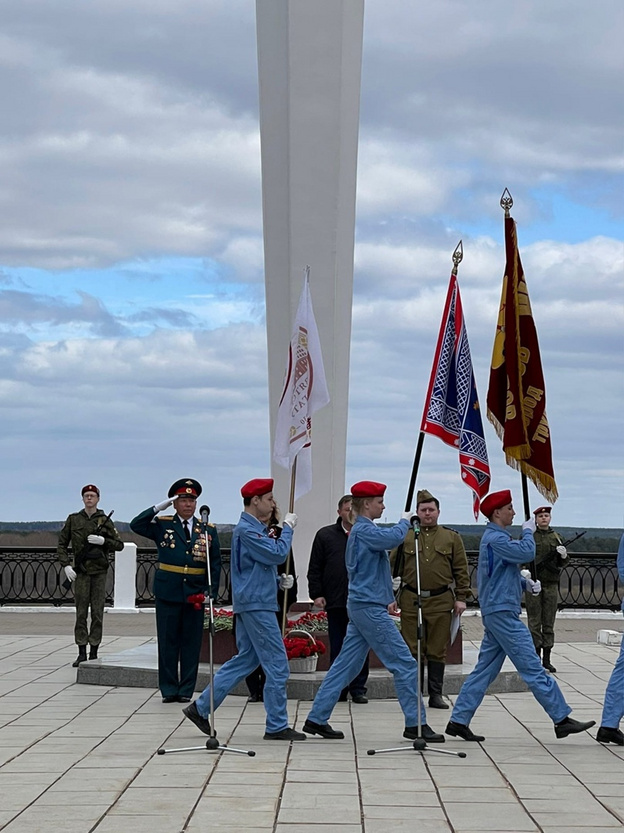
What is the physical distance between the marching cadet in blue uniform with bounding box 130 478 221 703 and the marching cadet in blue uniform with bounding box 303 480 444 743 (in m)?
1.91

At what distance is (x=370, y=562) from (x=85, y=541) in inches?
188

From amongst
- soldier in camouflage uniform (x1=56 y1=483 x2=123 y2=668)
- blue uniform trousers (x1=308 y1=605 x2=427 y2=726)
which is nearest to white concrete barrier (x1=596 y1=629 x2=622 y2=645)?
soldier in camouflage uniform (x1=56 y1=483 x2=123 y2=668)

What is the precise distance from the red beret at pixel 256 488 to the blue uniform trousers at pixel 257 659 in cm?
74

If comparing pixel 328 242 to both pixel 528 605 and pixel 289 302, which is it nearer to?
pixel 289 302

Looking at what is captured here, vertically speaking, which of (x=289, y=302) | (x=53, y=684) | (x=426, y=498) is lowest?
(x=53, y=684)

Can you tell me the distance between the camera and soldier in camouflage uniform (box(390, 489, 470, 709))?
973 centimetres

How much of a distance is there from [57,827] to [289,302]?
350 inches

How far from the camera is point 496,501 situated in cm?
837

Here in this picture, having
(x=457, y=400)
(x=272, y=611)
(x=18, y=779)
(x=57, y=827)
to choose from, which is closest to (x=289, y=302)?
(x=457, y=400)

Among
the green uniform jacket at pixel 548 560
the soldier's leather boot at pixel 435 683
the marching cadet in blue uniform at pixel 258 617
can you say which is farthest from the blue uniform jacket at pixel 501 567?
the green uniform jacket at pixel 548 560

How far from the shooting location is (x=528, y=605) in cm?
1293

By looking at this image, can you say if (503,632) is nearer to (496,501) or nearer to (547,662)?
(496,501)

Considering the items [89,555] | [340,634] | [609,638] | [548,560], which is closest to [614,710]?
[340,634]

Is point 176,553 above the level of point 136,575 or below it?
above
